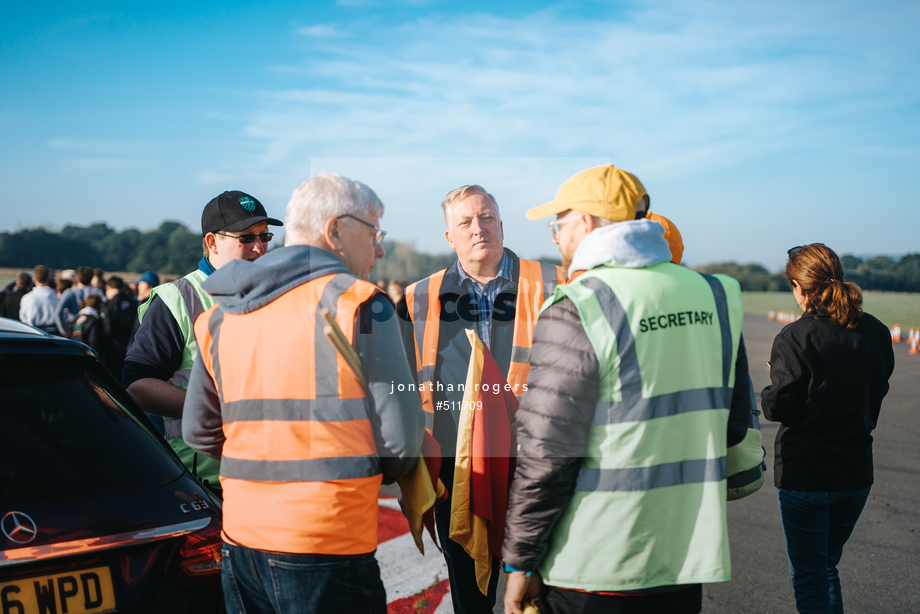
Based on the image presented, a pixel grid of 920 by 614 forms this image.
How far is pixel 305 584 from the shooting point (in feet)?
5.50

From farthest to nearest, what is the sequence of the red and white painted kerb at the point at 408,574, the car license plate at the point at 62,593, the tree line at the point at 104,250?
the tree line at the point at 104,250 < the red and white painted kerb at the point at 408,574 < the car license plate at the point at 62,593

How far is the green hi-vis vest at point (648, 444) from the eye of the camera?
1.67m

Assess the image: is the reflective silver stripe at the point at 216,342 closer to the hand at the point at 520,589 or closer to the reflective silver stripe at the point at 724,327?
the hand at the point at 520,589

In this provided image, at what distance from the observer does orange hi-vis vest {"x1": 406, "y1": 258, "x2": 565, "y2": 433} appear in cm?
285

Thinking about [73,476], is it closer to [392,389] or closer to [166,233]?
[392,389]

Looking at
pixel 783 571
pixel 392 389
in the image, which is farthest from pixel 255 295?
pixel 783 571

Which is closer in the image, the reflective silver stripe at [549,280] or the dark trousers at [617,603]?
the dark trousers at [617,603]

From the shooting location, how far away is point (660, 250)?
178cm

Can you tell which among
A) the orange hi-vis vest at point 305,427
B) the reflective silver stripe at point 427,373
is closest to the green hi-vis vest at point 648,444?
the orange hi-vis vest at point 305,427

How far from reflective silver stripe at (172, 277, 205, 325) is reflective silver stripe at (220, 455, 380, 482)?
1.22 meters

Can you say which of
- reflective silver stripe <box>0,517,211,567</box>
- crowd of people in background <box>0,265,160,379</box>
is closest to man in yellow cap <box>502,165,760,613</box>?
reflective silver stripe <box>0,517,211,567</box>

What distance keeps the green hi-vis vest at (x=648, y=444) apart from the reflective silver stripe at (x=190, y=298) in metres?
1.72

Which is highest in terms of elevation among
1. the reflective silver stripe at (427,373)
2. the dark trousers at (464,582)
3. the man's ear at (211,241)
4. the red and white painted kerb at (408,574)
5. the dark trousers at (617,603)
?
the man's ear at (211,241)

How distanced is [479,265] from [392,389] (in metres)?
1.43
